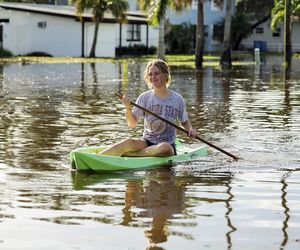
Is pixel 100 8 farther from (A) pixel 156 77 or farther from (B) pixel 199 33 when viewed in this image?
(A) pixel 156 77

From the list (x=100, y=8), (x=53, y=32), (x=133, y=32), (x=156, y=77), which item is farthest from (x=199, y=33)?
(x=156, y=77)

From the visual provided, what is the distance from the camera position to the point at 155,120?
31.9ft

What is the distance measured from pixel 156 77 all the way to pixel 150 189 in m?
1.67

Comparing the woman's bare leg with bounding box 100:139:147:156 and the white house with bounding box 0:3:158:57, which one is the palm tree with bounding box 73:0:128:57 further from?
the woman's bare leg with bounding box 100:139:147:156

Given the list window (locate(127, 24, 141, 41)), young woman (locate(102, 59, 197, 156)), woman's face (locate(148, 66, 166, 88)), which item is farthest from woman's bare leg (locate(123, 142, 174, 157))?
window (locate(127, 24, 141, 41))

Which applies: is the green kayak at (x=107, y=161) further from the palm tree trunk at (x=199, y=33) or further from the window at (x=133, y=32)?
the window at (x=133, y=32)

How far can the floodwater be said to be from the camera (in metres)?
6.02

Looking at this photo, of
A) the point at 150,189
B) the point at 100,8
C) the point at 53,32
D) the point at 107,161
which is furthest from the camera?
the point at 53,32

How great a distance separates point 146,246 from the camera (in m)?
5.72

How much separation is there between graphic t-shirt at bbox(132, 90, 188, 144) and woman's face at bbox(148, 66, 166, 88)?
27cm

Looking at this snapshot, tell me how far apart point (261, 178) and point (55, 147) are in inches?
139

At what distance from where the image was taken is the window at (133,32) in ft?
196

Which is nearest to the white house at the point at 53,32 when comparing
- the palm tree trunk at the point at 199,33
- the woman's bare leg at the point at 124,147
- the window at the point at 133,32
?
the window at the point at 133,32

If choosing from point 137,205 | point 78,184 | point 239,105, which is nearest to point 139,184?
point 78,184
